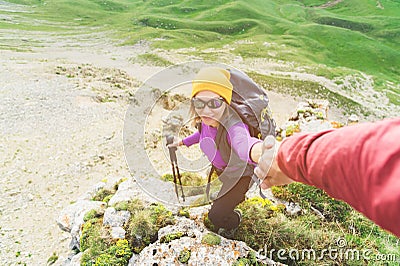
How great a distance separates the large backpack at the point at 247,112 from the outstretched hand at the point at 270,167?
118cm

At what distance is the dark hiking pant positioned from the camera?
164 inches

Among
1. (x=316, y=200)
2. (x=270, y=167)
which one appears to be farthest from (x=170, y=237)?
(x=316, y=200)

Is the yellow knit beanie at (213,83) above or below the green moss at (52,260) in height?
above

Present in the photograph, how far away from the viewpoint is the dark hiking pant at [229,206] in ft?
13.7

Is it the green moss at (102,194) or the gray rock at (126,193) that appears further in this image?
the green moss at (102,194)

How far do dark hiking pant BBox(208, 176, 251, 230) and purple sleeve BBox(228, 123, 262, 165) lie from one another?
117 cm

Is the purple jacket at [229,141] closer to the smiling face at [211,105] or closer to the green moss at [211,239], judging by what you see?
the smiling face at [211,105]

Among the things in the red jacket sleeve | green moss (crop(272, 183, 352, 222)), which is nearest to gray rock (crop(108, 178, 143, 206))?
green moss (crop(272, 183, 352, 222))

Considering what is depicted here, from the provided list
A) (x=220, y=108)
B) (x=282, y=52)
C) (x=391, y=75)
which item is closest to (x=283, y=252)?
(x=220, y=108)

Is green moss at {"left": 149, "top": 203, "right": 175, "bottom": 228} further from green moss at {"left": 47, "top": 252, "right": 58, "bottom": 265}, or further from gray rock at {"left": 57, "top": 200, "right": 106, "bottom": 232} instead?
green moss at {"left": 47, "top": 252, "right": 58, "bottom": 265}

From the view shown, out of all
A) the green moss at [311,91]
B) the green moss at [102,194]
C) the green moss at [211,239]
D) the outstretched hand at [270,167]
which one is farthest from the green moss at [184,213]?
the green moss at [311,91]

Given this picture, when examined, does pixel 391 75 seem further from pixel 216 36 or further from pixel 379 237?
pixel 379 237

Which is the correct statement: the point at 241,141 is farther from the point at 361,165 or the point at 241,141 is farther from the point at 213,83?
the point at 361,165

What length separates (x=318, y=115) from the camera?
43.4 feet
